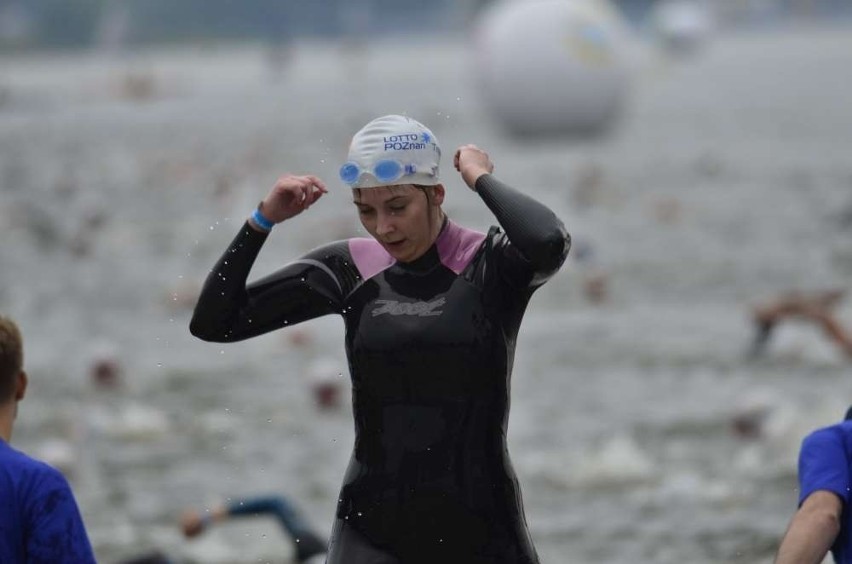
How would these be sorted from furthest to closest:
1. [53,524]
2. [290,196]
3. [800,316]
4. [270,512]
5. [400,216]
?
[800,316] → [270,512] → [290,196] → [400,216] → [53,524]

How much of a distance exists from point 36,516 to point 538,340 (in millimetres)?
12453

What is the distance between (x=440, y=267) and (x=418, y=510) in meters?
0.53

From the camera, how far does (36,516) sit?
11.8ft

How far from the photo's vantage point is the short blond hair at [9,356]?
3668 millimetres

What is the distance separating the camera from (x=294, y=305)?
3.99m

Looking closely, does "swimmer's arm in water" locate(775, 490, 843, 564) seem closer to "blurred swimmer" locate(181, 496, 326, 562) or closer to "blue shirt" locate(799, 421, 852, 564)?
"blue shirt" locate(799, 421, 852, 564)

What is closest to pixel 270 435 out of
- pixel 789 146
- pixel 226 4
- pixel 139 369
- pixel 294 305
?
pixel 139 369

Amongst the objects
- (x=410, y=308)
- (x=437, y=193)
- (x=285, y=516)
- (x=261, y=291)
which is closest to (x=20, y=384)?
(x=261, y=291)

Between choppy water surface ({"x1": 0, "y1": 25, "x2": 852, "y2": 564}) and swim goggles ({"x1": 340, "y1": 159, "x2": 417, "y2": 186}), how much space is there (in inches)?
34.8

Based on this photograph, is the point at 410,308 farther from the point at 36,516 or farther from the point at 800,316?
the point at 800,316

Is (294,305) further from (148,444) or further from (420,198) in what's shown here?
(148,444)

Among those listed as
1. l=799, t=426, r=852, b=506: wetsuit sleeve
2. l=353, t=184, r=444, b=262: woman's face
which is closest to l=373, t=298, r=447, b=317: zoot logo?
l=353, t=184, r=444, b=262: woman's face

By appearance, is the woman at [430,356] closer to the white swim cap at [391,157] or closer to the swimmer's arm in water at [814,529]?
the white swim cap at [391,157]

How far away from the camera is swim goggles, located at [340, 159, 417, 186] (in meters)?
3.76
